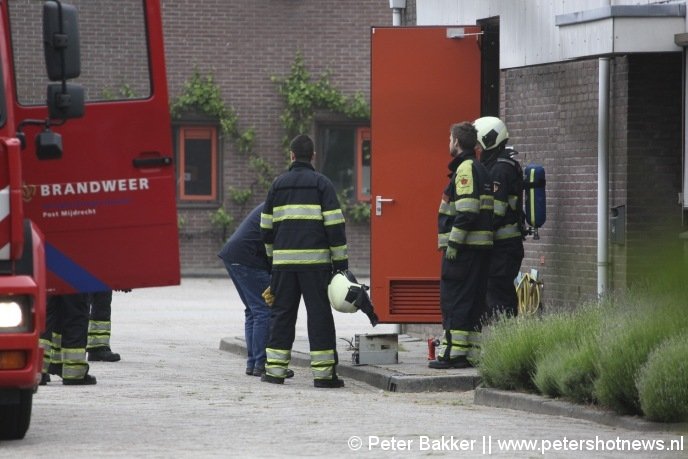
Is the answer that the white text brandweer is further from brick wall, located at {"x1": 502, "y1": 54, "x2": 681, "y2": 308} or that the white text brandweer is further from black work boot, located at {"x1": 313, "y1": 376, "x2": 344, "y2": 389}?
brick wall, located at {"x1": 502, "y1": 54, "x2": 681, "y2": 308}

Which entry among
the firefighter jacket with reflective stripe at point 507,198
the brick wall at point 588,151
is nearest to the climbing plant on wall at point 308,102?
the brick wall at point 588,151

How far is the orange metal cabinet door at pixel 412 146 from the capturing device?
14.7 metres

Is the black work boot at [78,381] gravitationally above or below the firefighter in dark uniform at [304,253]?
below

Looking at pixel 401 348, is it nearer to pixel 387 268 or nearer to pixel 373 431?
pixel 387 268

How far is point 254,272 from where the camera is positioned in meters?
13.5

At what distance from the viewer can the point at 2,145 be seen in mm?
8031

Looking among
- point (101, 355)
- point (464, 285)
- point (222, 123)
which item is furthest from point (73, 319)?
point (222, 123)

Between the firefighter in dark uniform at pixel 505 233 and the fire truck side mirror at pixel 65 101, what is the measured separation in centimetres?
525

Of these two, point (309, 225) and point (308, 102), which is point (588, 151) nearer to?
point (309, 225)

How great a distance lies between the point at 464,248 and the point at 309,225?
1.31 meters

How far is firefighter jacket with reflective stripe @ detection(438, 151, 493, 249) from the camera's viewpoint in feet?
41.3

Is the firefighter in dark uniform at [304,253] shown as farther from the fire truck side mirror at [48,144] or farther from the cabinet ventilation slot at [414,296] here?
the fire truck side mirror at [48,144]

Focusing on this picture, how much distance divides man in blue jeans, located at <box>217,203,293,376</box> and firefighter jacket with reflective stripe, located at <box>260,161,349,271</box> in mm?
1038

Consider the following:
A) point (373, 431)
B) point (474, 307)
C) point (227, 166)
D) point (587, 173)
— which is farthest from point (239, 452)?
point (227, 166)
